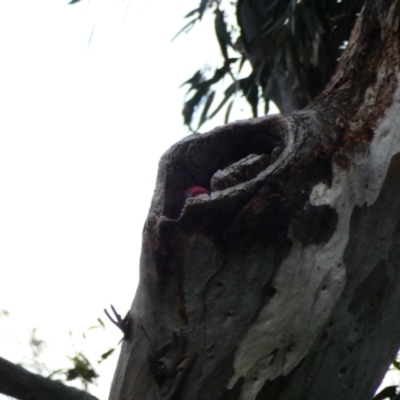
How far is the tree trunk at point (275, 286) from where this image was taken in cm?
124

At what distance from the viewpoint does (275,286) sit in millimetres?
1271

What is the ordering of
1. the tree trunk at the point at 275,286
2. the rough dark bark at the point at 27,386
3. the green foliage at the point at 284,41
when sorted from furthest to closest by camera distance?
1. the green foliage at the point at 284,41
2. the tree trunk at the point at 275,286
3. the rough dark bark at the point at 27,386

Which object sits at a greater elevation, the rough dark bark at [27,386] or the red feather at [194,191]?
the red feather at [194,191]

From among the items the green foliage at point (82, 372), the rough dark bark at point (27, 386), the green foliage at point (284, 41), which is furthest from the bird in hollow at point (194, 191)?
the green foliage at point (284, 41)

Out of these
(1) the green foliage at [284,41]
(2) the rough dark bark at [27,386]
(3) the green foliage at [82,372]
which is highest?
(1) the green foliage at [284,41]

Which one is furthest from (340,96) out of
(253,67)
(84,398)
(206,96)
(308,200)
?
(206,96)

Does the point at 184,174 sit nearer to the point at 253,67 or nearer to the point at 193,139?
the point at 193,139

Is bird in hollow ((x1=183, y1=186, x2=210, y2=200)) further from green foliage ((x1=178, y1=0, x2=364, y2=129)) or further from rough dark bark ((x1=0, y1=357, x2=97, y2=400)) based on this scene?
green foliage ((x1=178, y1=0, x2=364, y2=129))

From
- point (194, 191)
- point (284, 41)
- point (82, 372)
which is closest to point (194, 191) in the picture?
point (194, 191)

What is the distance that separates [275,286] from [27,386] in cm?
45

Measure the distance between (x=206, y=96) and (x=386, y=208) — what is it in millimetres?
2451

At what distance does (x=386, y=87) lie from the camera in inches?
59.1

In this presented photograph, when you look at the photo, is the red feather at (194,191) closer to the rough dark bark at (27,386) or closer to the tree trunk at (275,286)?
the tree trunk at (275,286)

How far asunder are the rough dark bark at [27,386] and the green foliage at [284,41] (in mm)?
1867
